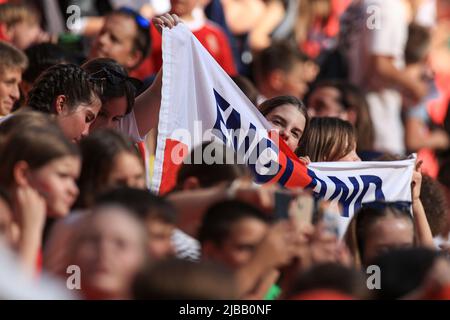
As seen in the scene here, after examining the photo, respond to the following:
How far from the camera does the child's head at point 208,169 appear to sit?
5129 mm

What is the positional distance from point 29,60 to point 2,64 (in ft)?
2.11

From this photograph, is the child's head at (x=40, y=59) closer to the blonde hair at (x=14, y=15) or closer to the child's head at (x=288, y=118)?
the blonde hair at (x=14, y=15)

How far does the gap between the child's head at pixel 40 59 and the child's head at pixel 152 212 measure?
2.88 meters

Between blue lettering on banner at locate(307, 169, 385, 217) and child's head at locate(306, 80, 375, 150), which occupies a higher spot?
child's head at locate(306, 80, 375, 150)

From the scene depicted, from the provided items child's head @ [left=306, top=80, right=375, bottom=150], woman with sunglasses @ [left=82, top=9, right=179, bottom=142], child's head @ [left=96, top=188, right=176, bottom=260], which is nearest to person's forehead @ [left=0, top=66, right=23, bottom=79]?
woman with sunglasses @ [left=82, top=9, right=179, bottom=142]

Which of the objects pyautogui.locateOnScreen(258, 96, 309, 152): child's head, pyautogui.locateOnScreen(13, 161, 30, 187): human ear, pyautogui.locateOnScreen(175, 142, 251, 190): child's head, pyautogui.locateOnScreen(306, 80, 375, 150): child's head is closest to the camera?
pyautogui.locateOnScreen(13, 161, 30, 187): human ear

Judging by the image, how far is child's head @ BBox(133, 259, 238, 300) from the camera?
3.88 metres

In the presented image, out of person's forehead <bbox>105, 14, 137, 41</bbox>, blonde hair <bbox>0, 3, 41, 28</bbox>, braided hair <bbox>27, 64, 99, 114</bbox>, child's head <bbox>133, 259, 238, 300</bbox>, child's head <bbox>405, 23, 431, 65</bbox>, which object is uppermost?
child's head <bbox>405, 23, 431, 65</bbox>

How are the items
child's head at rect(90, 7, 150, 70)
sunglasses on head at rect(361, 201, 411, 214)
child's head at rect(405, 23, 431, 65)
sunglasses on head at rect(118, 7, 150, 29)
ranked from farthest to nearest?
1. child's head at rect(405, 23, 431, 65)
2. sunglasses on head at rect(118, 7, 150, 29)
3. child's head at rect(90, 7, 150, 70)
4. sunglasses on head at rect(361, 201, 411, 214)

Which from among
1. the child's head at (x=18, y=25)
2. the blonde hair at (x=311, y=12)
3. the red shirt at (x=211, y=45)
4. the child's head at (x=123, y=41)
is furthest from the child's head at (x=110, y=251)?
the blonde hair at (x=311, y=12)

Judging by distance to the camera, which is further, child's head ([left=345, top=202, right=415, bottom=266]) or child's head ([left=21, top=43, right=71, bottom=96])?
child's head ([left=21, top=43, right=71, bottom=96])

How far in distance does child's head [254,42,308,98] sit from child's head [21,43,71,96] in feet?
6.95

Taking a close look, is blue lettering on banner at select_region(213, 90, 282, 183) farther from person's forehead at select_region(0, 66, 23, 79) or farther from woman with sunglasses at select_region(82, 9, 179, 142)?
person's forehead at select_region(0, 66, 23, 79)
